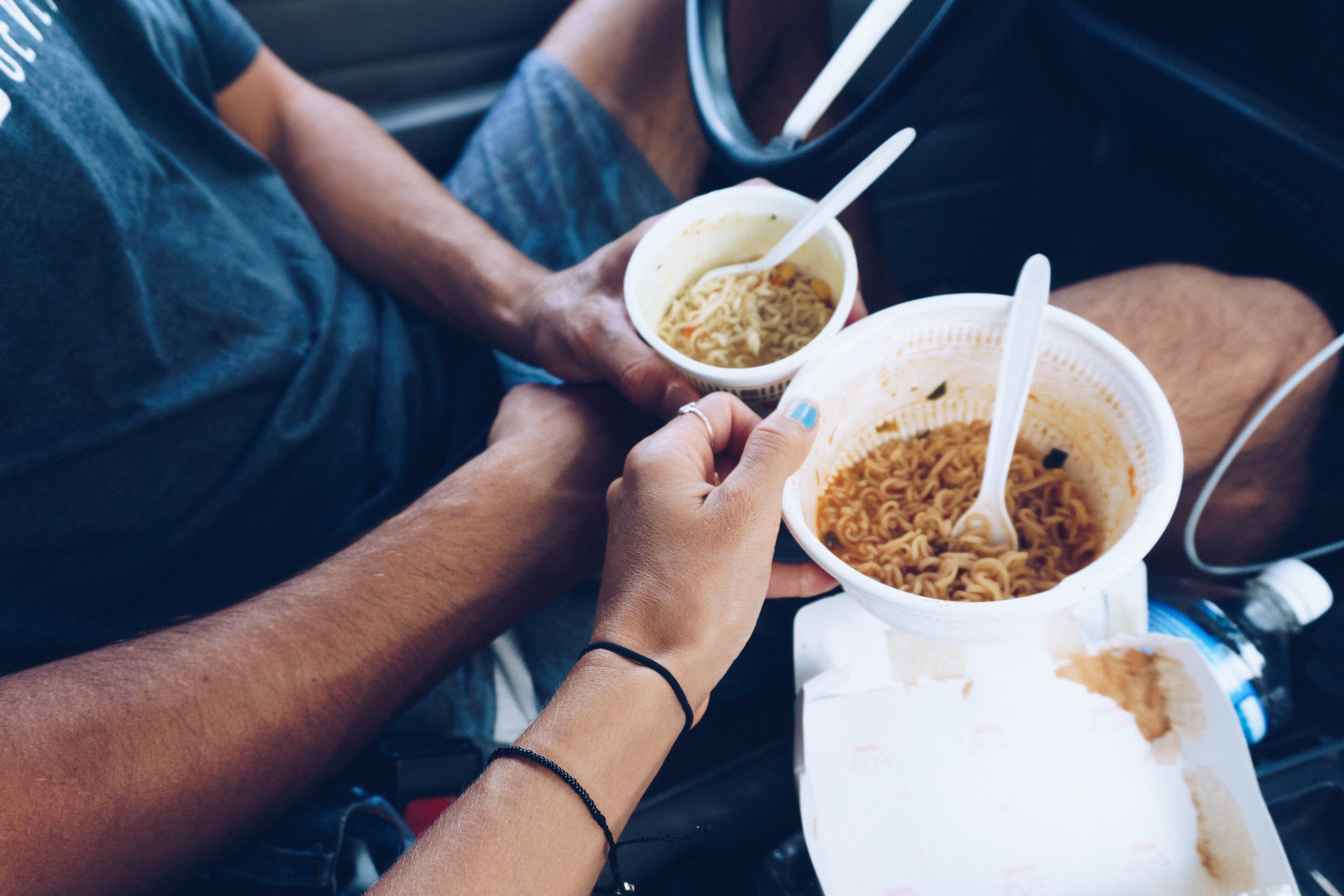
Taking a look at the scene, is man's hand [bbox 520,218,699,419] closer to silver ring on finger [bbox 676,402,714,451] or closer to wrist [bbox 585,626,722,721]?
silver ring on finger [bbox 676,402,714,451]

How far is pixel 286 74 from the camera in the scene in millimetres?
1289

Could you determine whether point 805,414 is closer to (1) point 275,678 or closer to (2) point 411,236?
(1) point 275,678

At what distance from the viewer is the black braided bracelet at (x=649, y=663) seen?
0.65m

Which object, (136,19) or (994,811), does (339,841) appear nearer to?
(994,811)

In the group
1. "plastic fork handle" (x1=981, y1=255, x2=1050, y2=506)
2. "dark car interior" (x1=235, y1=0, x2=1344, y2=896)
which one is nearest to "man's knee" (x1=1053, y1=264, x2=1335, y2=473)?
"dark car interior" (x1=235, y1=0, x2=1344, y2=896)

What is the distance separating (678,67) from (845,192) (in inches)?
25.1

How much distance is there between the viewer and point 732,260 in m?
1.02

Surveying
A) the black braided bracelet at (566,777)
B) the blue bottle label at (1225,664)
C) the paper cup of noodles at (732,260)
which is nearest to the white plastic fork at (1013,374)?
the paper cup of noodles at (732,260)

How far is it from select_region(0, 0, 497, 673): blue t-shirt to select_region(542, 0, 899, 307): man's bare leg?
0.56m

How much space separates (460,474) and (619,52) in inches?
30.9

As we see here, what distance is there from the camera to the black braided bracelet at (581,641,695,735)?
65cm

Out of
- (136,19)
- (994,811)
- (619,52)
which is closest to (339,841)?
(994,811)

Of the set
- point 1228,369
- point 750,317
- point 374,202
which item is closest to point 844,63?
point 750,317

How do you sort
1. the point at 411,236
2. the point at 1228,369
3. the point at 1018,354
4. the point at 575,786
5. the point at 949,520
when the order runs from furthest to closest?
the point at 411,236, the point at 1228,369, the point at 949,520, the point at 1018,354, the point at 575,786
